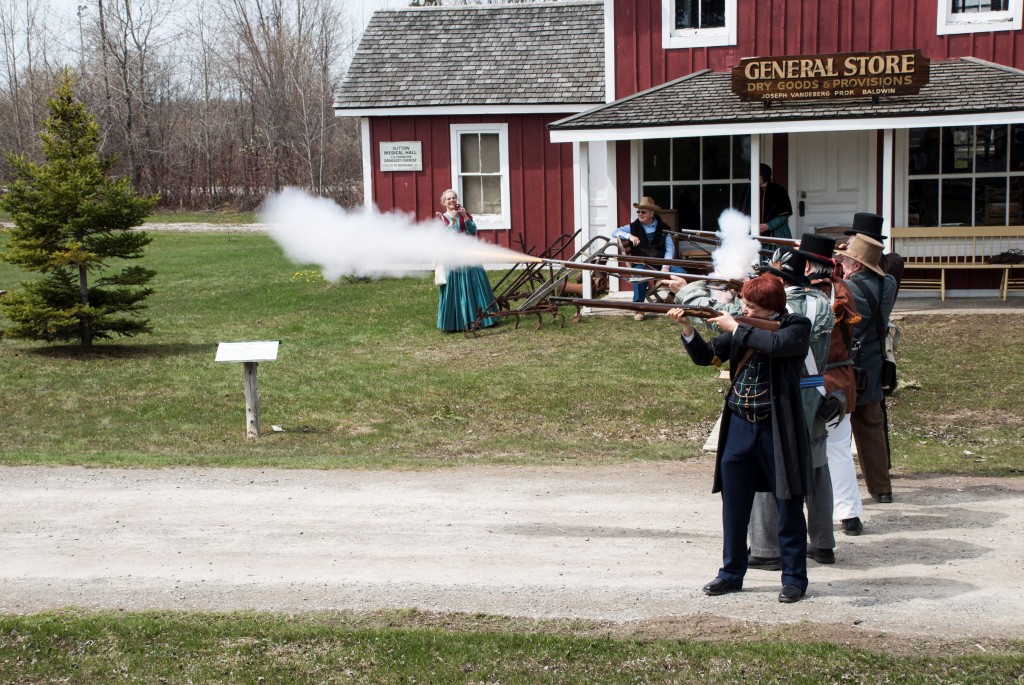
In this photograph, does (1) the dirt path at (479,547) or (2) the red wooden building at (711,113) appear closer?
(1) the dirt path at (479,547)

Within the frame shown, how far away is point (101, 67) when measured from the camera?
44156 mm

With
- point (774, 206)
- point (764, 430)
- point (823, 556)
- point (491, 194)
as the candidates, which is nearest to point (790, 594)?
point (823, 556)

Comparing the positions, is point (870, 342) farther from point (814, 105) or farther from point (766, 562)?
point (814, 105)

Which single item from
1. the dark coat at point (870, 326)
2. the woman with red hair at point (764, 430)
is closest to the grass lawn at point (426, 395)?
the dark coat at point (870, 326)

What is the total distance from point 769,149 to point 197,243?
17.5 m

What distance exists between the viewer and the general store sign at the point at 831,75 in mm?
16375

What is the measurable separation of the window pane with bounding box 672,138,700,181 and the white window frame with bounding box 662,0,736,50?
1.45 meters

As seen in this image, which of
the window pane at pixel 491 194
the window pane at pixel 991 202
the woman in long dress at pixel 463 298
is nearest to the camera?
the woman in long dress at pixel 463 298

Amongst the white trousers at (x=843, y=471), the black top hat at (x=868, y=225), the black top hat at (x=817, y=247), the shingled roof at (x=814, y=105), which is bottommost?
the white trousers at (x=843, y=471)

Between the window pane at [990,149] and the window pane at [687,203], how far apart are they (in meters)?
3.99

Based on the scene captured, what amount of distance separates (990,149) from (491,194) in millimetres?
8255

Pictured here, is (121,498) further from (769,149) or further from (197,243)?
(197,243)

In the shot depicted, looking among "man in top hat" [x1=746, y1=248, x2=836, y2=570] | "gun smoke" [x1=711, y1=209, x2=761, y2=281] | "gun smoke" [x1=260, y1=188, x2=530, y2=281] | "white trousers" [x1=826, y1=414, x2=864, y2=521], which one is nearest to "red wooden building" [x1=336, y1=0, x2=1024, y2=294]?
"gun smoke" [x1=260, y1=188, x2=530, y2=281]

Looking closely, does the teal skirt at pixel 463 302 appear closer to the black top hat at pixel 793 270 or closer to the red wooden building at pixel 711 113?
the red wooden building at pixel 711 113
